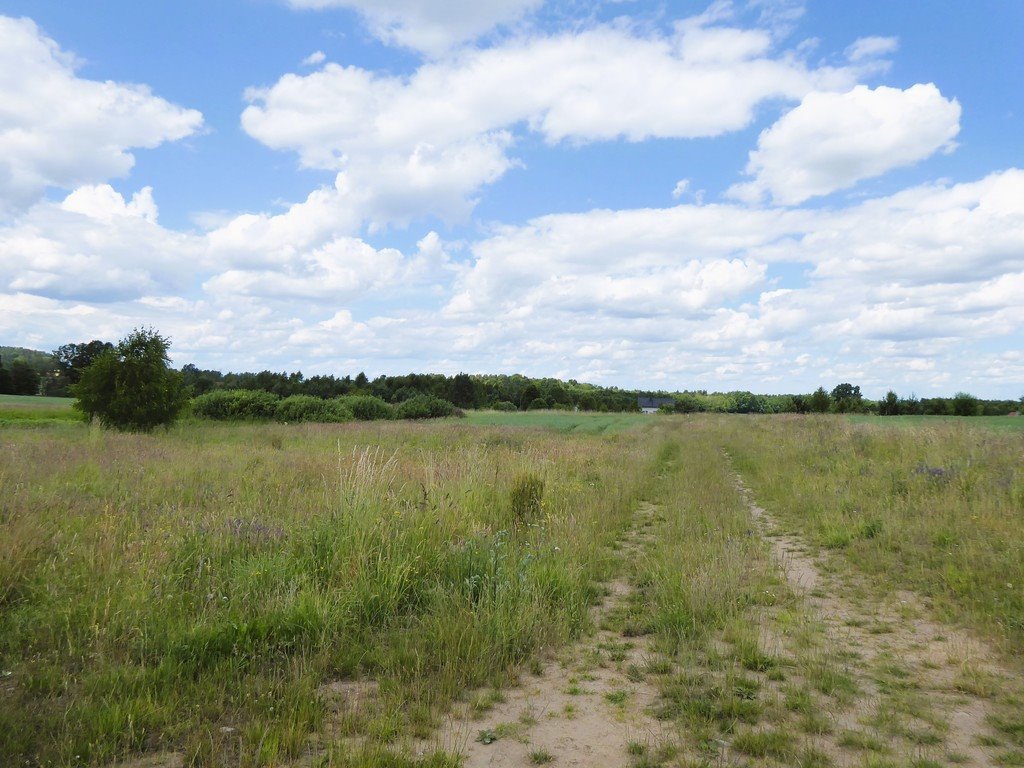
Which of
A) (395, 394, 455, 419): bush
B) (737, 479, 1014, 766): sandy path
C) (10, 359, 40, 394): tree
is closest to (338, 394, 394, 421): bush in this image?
(395, 394, 455, 419): bush

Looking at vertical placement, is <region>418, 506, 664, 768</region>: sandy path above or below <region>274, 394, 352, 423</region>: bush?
below

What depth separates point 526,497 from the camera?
9398mm

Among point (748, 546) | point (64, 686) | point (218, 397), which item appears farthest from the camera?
point (218, 397)

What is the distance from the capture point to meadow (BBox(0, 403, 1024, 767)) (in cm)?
343

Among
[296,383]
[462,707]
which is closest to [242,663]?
[462,707]

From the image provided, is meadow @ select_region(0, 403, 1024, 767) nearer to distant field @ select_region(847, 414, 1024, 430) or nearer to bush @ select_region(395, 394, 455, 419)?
distant field @ select_region(847, 414, 1024, 430)

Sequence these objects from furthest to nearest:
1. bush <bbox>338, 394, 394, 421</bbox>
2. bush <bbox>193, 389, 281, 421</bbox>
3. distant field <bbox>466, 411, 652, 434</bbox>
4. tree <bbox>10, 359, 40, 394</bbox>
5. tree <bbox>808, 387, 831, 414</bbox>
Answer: tree <bbox>10, 359, 40, 394</bbox>
tree <bbox>808, 387, 831, 414</bbox>
bush <bbox>338, 394, 394, 421</bbox>
bush <bbox>193, 389, 281, 421</bbox>
distant field <bbox>466, 411, 652, 434</bbox>

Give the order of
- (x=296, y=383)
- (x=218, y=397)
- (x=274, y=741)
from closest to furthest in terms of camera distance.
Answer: (x=274, y=741) → (x=218, y=397) → (x=296, y=383)

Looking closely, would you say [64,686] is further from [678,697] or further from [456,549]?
[678,697]

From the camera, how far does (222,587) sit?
512 cm

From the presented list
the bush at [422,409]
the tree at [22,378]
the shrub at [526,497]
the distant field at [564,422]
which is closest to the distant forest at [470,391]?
the tree at [22,378]

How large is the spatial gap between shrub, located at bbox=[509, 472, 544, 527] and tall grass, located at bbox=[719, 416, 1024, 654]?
4.21 metres

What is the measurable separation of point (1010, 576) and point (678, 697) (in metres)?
4.75

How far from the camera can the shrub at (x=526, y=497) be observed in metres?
8.93
